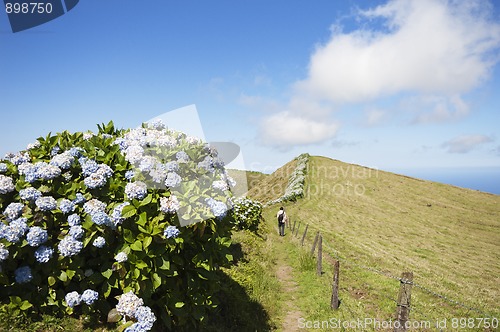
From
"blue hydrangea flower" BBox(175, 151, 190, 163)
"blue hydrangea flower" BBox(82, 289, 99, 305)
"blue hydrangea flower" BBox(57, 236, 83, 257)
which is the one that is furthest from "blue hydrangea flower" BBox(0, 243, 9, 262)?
"blue hydrangea flower" BBox(175, 151, 190, 163)

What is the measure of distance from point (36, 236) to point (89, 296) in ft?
5.08

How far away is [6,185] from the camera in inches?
252

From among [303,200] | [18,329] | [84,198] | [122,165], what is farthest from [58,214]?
[303,200]

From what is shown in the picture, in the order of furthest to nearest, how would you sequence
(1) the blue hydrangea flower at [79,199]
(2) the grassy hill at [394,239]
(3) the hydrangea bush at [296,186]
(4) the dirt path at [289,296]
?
(3) the hydrangea bush at [296,186] < (2) the grassy hill at [394,239] < (4) the dirt path at [289,296] < (1) the blue hydrangea flower at [79,199]

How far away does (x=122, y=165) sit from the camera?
6.84 metres

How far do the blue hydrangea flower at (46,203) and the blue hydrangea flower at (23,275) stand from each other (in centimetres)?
126

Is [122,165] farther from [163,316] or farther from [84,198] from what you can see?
[163,316]

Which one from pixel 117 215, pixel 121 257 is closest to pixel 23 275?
pixel 121 257

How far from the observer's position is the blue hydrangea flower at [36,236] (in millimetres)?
5941

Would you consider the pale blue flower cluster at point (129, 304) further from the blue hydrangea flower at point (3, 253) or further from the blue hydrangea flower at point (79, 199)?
the blue hydrangea flower at point (3, 253)

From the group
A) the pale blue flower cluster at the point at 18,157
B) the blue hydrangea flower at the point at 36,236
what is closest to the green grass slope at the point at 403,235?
the blue hydrangea flower at the point at 36,236

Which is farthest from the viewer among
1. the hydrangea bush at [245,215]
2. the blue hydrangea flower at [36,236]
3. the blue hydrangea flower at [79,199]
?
the hydrangea bush at [245,215]

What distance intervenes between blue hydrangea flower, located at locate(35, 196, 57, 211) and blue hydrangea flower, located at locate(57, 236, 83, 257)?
0.72m

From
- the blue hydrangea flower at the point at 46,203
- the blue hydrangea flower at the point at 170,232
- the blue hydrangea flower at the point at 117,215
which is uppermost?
the blue hydrangea flower at the point at 46,203
